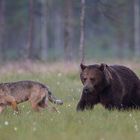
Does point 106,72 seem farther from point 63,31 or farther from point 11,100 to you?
point 63,31

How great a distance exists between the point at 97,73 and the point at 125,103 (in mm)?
1385

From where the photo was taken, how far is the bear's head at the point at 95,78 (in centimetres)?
1091

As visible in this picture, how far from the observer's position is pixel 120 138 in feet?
27.4

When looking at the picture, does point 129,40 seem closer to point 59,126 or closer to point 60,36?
point 60,36

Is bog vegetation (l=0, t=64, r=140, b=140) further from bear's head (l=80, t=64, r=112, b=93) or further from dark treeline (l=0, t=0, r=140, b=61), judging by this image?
dark treeline (l=0, t=0, r=140, b=61)

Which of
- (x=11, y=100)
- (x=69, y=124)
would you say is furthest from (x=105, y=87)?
(x=11, y=100)

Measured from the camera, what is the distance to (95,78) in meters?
11.0

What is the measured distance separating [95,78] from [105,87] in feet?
1.16

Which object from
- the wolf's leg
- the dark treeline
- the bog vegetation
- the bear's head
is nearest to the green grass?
the bog vegetation

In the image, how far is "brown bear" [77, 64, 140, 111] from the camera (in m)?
11.0

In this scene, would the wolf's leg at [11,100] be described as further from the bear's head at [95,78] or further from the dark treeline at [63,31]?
the dark treeline at [63,31]

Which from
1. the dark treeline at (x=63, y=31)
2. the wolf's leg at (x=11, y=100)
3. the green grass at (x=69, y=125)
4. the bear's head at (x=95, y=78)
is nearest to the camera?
the green grass at (x=69, y=125)

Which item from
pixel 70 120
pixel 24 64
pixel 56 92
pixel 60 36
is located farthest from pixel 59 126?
pixel 60 36

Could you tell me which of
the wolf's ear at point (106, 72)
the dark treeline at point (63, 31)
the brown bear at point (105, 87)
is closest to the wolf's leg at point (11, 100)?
the brown bear at point (105, 87)
